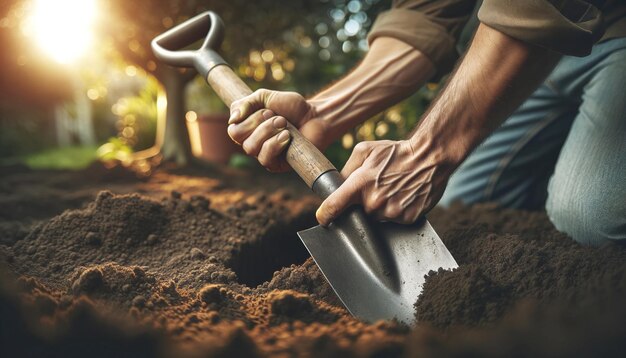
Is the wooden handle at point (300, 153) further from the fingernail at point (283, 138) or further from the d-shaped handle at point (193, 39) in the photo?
the d-shaped handle at point (193, 39)

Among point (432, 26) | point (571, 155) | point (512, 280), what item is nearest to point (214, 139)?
point (432, 26)

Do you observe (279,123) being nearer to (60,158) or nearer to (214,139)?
(214,139)

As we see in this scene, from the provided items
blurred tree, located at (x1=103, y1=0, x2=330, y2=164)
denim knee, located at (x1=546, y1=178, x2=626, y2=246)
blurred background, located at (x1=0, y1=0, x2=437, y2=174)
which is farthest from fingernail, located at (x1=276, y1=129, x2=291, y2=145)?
blurred tree, located at (x1=103, y1=0, x2=330, y2=164)

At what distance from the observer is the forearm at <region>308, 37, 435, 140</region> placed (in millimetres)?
1965

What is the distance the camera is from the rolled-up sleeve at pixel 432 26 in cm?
195

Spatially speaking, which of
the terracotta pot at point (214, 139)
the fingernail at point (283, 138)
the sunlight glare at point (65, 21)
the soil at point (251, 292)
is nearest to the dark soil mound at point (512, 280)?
the soil at point (251, 292)

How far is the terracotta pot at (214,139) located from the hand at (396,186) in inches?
143

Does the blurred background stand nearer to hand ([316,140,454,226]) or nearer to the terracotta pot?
the terracotta pot

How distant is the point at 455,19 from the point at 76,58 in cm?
431

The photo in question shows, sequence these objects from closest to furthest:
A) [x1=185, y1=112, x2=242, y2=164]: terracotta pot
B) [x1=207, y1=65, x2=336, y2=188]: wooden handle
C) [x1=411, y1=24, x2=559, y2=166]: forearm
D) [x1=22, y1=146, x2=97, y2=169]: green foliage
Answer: [x1=411, y1=24, x2=559, y2=166]: forearm, [x1=207, y1=65, x2=336, y2=188]: wooden handle, [x1=185, y1=112, x2=242, y2=164]: terracotta pot, [x1=22, y1=146, x2=97, y2=169]: green foliage

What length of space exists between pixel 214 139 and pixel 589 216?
3944mm

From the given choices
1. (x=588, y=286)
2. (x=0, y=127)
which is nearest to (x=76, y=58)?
(x=0, y=127)

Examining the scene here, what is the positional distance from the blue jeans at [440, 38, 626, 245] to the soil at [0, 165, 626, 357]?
0.46ft

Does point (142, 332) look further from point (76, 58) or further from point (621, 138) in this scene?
point (76, 58)
